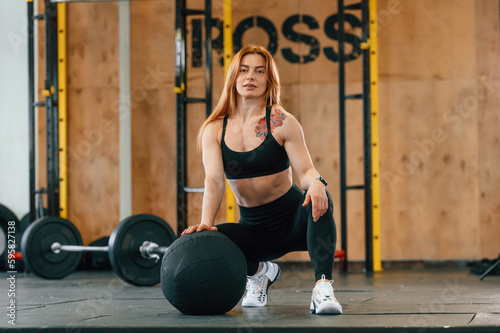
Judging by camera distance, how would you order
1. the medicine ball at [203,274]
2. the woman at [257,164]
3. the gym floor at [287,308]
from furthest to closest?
the woman at [257,164]
the medicine ball at [203,274]
the gym floor at [287,308]

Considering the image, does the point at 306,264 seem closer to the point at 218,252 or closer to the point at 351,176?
the point at 351,176

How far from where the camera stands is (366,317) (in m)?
2.28

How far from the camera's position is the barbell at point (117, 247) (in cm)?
385

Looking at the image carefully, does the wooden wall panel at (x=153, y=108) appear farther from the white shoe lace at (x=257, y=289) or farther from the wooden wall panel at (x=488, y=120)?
the white shoe lace at (x=257, y=289)

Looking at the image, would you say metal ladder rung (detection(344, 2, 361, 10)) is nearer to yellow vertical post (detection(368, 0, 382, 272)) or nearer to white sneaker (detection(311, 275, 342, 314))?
yellow vertical post (detection(368, 0, 382, 272))

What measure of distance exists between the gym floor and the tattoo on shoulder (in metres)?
0.73

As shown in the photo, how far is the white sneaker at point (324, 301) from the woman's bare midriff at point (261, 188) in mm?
425

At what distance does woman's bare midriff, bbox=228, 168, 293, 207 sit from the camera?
258 centimetres

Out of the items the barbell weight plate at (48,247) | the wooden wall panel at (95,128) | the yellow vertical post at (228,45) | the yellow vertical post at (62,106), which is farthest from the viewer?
the wooden wall panel at (95,128)

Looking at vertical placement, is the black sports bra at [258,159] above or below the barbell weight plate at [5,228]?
above

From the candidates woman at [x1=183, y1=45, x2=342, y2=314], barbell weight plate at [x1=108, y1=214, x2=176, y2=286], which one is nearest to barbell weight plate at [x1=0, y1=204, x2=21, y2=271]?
barbell weight plate at [x1=108, y1=214, x2=176, y2=286]

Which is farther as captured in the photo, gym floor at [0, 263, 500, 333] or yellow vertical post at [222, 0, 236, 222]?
yellow vertical post at [222, 0, 236, 222]

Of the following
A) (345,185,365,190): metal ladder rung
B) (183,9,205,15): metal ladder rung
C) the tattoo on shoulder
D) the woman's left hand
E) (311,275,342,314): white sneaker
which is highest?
(183,9,205,15): metal ladder rung

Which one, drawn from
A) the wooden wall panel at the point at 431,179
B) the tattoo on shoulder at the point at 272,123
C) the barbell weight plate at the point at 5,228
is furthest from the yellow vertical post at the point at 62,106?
the tattoo on shoulder at the point at 272,123
